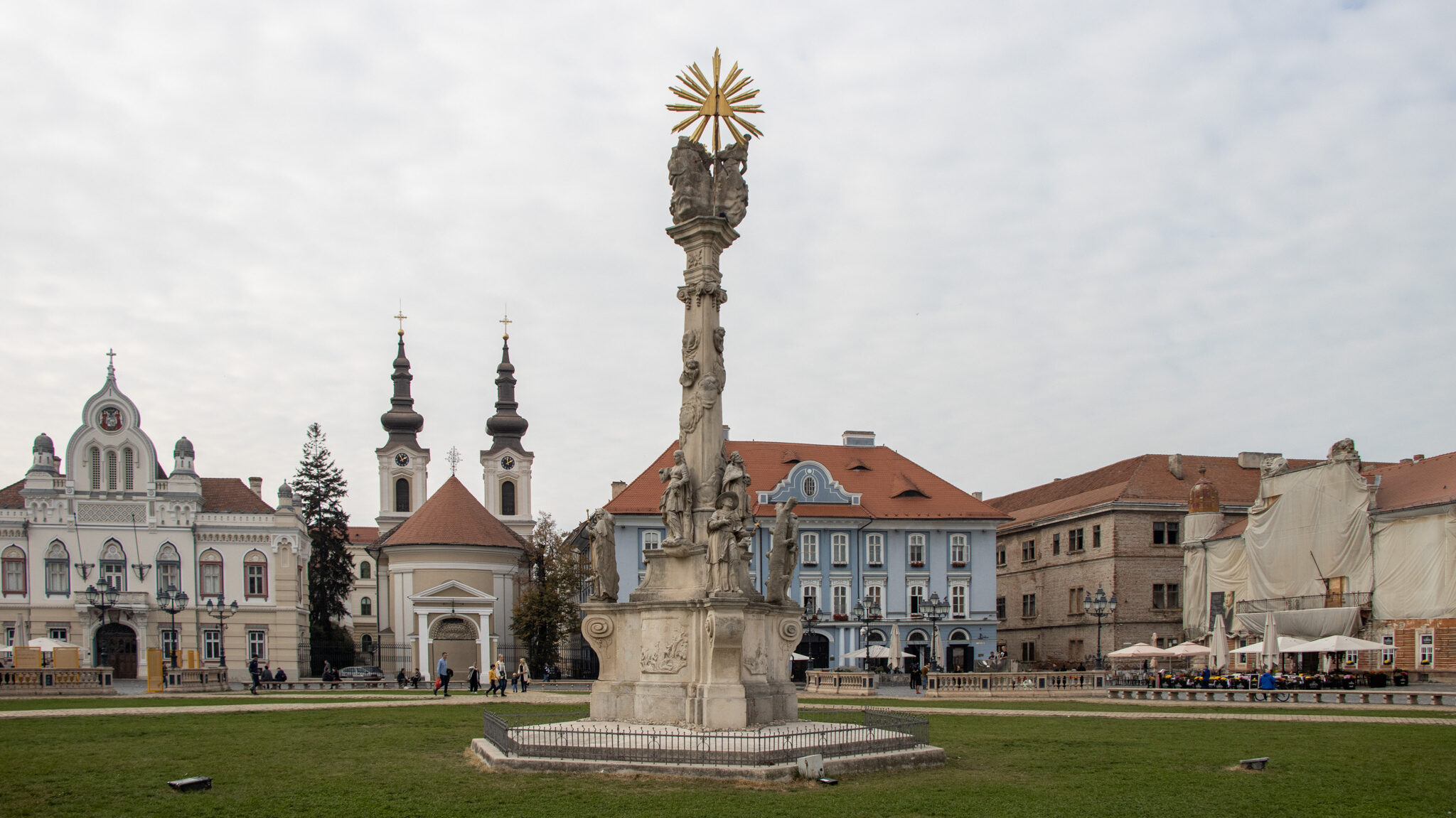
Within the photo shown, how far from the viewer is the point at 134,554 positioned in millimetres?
56312

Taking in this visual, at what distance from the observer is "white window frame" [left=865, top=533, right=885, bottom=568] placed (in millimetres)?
54875

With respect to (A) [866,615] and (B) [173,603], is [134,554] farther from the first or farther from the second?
(A) [866,615]

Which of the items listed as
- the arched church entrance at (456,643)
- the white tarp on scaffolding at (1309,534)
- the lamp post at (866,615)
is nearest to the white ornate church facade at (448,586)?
the arched church entrance at (456,643)

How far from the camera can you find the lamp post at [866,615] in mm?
48375

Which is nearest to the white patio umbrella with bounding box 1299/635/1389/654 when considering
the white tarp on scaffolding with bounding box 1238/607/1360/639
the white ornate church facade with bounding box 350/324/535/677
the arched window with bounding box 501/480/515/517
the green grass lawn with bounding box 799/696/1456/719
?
the white tarp on scaffolding with bounding box 1238/607/1360/639

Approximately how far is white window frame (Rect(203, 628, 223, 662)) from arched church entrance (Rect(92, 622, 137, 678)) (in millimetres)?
2880

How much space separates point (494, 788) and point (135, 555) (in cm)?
5023

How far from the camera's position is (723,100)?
1781 cm

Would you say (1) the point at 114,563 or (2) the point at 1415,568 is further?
(1) the point at 114,563

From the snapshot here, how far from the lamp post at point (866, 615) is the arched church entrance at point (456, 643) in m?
17.6

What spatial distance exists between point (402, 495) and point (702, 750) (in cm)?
7402

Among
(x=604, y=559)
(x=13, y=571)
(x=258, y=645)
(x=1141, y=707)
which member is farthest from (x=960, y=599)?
(x=13, y=571)

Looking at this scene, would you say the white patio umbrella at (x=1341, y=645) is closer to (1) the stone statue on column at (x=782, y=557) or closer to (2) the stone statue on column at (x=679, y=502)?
(1) the stone statue on column at (x=782, y=557)

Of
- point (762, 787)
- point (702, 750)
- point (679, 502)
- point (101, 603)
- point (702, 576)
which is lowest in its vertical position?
point (101, 603)
